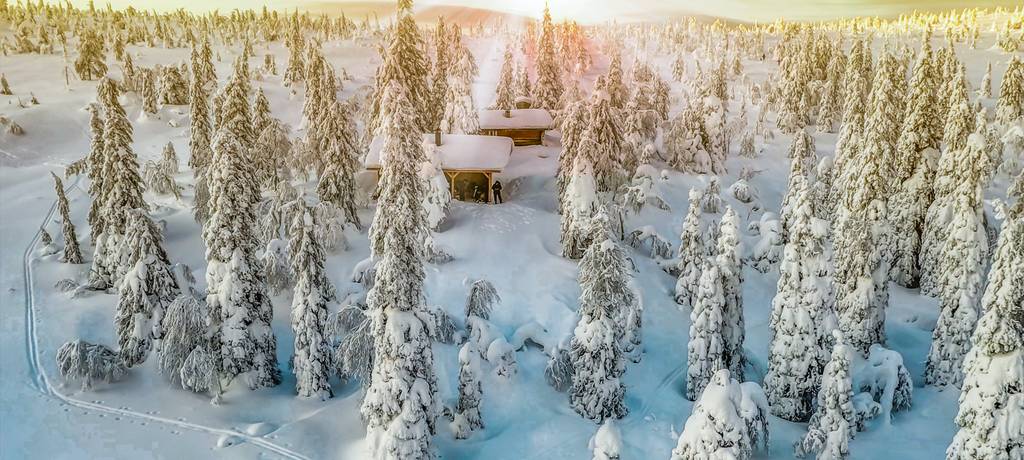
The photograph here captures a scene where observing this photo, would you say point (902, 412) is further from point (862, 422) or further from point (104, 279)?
point (104, 279)

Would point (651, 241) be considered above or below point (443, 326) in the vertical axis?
above

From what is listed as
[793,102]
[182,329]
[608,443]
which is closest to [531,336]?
[608,443]

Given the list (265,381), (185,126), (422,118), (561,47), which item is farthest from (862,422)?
(561,47)

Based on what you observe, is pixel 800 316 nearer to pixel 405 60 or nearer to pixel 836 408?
pixel 836 408

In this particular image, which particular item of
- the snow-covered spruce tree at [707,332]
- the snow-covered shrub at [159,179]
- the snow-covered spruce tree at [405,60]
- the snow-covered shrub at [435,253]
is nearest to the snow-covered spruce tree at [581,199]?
the snow-covered shrub at [435,253]

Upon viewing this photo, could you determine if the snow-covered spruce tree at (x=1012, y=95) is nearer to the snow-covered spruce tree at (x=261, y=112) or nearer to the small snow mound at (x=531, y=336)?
the small snow mound at (x=531, y=336)
